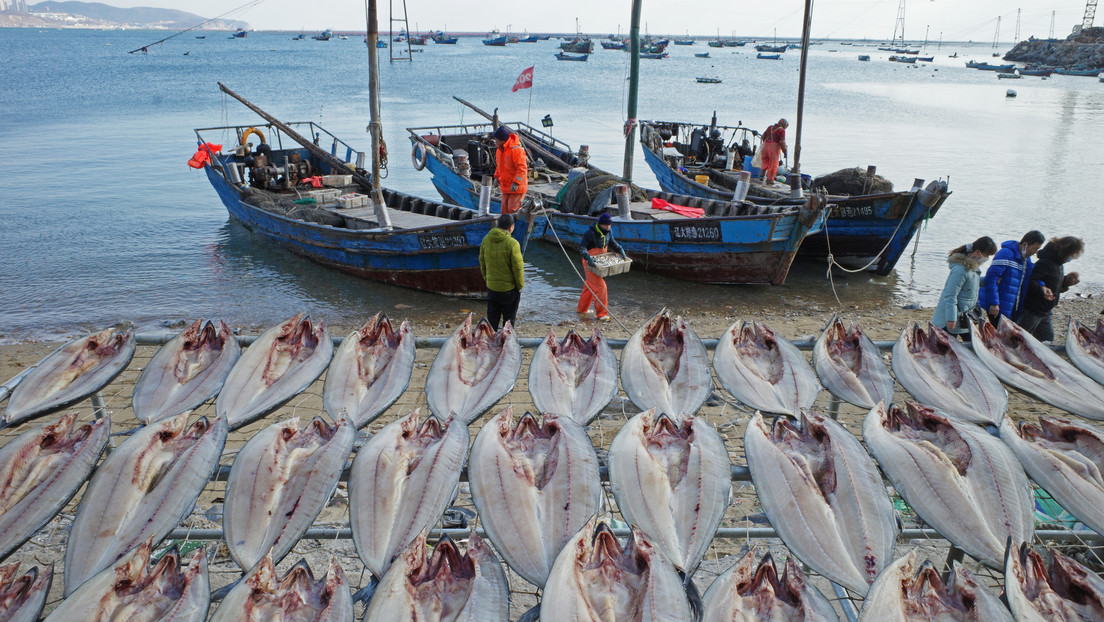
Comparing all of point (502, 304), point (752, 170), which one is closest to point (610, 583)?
point (502, 304)

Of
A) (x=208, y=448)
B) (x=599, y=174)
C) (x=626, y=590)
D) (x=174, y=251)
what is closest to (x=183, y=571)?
(x=208, y=448)

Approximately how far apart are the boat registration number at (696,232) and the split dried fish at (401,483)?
31.8ft

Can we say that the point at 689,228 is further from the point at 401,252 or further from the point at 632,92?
the point at 632,92

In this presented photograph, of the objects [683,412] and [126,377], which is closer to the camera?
[683,412]

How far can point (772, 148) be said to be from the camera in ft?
54.7

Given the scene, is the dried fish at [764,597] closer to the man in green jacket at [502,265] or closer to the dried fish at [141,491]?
the dried fish at [141,491]

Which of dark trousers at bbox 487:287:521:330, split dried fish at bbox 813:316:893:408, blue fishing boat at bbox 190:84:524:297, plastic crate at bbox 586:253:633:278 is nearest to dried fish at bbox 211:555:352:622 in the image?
split dried fish at bbox 813:316:893:408

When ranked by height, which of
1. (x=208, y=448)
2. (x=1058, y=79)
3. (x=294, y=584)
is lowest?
(x=294, y=584)

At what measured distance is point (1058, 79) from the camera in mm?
87312

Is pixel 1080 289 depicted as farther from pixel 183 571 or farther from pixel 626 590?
pixel 183 571

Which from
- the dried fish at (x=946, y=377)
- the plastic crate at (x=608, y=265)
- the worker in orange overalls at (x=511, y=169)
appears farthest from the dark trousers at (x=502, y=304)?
the dried fish at (x=946, y=377)

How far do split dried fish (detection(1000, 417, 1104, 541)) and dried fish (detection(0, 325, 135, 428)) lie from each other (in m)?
5.09

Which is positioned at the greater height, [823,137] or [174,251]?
[823,137]

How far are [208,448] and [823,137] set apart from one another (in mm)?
42456
